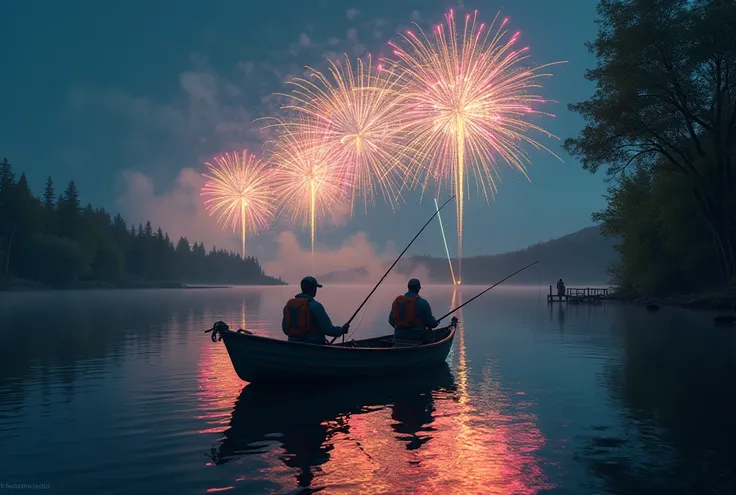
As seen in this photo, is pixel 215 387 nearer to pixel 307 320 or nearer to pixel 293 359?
pixel 293 359

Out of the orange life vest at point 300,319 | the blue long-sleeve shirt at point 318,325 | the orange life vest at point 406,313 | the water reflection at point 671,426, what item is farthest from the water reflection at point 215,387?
the water reflection at point 671,426

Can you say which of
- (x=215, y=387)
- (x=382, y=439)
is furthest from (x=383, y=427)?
(x=215, y=387)

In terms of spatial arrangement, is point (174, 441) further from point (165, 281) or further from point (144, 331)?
point (165, 281)

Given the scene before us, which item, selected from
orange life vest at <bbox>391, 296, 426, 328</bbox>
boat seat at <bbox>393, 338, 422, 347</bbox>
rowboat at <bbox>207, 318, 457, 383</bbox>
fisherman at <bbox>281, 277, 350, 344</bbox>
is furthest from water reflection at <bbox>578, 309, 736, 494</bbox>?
fisherman at <bbox>281, 277, 350, 344</bbox>

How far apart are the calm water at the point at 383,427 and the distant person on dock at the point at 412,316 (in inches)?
65.3

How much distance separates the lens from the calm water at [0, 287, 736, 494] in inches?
339

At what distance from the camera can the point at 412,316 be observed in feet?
61.5

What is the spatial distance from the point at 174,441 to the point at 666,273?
203 ft

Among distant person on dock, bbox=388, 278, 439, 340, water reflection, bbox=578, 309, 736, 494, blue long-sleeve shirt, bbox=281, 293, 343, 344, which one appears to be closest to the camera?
water reflection, bbox=578, 309, 736, 494

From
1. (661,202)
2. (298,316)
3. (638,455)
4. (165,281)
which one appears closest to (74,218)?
(165,281)

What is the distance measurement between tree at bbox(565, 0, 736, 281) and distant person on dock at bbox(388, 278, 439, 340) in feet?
102

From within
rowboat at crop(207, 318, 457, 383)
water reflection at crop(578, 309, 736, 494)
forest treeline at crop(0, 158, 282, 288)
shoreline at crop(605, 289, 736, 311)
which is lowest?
water reflection at crop(578, 309, 736, 494)

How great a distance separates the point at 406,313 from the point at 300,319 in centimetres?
480

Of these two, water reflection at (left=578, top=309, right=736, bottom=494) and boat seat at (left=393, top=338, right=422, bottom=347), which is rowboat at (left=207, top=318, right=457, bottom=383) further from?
water reflection at (left=578, top=309, right=736, bottom=494)
